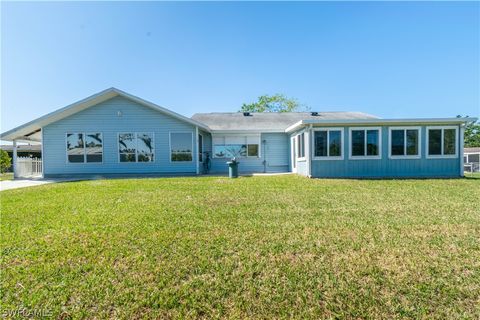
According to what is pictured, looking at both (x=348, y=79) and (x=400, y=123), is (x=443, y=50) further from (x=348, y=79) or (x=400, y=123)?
(x=348, y=79)

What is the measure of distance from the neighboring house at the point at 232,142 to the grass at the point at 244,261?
612cm

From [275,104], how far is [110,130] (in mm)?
29750

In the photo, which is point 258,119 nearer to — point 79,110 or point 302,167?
point 302,167

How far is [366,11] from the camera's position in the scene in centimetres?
1210

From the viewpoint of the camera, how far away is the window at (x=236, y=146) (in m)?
15.6

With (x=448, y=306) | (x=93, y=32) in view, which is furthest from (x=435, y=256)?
(x=93, y=32)

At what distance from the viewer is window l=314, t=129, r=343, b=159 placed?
438 inches

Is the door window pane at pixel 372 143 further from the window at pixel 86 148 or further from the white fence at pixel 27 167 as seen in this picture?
the white fence at pixel 27 167

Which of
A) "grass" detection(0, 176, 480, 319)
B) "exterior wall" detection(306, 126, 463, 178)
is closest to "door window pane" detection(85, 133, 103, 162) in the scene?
"grass" detection(0, 176, 480, 319)

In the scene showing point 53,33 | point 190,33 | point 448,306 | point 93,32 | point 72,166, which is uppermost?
point 190,33

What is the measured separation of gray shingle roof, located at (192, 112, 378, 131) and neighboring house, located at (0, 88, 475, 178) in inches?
3.0

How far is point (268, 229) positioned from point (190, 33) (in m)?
13.7

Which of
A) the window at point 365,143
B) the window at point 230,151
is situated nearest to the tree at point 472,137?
the window at point 365,143

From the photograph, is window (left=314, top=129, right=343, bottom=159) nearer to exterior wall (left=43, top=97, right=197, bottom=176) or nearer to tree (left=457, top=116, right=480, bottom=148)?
exterior wall (left=43, top=97, right=197, bottom=176)
